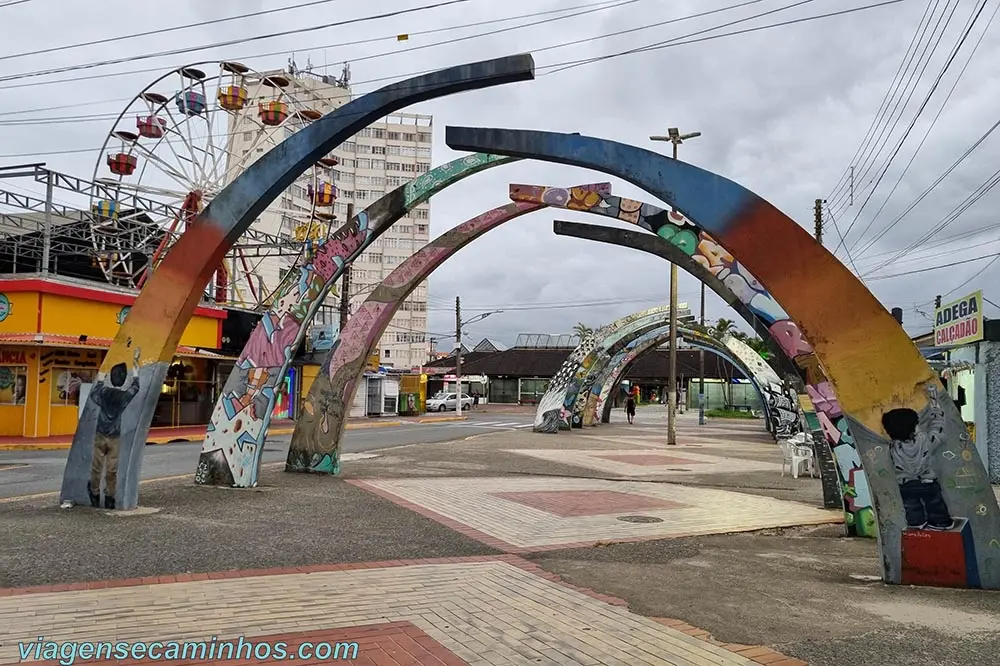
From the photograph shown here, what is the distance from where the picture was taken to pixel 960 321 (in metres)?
14.3

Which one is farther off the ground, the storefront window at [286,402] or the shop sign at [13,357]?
the shop sign at [13,357]

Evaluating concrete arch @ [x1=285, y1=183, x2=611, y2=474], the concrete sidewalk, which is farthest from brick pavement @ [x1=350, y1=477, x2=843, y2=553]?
the concrete sidewalk

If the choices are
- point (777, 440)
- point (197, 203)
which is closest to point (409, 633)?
point (777, 440)

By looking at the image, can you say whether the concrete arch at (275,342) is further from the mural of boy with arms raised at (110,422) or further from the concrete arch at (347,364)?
the mural of boy with arms raised at (110,422)

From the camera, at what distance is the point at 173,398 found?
28.4m

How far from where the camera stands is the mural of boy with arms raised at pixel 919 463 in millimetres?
6453

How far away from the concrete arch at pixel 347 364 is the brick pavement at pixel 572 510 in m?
1.30

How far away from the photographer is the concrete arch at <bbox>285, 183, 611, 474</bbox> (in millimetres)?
13820

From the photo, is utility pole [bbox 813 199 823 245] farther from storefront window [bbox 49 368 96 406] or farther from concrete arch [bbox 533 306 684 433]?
storefront window [bbox 49 368 96 406]

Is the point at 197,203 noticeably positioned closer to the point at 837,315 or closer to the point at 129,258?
the point at 129,258

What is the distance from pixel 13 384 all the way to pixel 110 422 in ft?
54.4

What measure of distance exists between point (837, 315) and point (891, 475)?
1463 millimetres

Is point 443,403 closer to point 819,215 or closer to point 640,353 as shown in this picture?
point 640,353

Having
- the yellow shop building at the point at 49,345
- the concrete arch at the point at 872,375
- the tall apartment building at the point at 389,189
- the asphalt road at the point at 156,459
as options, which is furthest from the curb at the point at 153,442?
the tall apartment building at the point at 389,189
